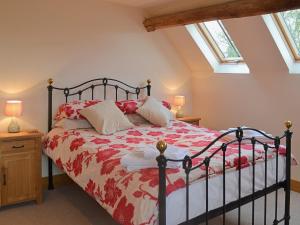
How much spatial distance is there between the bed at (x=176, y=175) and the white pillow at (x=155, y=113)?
44 cm

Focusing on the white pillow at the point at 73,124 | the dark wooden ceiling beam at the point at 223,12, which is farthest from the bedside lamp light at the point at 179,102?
the white pillow at the point at 73,124

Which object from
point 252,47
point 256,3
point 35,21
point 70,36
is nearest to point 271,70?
point 252,47

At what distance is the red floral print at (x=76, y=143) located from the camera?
10.7 feet

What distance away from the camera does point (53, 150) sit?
3.71 metres

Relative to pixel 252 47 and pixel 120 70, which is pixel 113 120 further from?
pixel 252 47

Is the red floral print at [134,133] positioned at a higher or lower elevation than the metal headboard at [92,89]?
lower

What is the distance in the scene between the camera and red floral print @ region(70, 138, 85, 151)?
10.7 feet

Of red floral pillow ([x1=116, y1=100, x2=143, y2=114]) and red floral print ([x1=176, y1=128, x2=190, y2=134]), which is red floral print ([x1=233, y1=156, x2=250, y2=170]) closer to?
red floral print ([x1=176, y1=128, x2=190, y2=134])

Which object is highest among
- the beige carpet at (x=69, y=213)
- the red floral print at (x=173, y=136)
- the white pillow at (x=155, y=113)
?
the white pillow at (x=155, y=113)

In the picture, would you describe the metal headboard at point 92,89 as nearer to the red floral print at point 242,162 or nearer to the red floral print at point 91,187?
the red floral print at point 91,187

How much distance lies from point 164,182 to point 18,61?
2663 mm

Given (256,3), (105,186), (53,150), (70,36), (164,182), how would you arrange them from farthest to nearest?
(70,36) → (53,150) → (256,3) → (105,186) → (164,182)

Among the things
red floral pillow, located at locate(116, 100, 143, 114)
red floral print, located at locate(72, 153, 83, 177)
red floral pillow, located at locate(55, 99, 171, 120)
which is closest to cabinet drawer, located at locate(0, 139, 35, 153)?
red floral pillow, located at locate(55, 99, 171, 120)

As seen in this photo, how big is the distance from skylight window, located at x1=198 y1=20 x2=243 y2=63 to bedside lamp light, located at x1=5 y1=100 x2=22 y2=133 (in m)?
2.81
